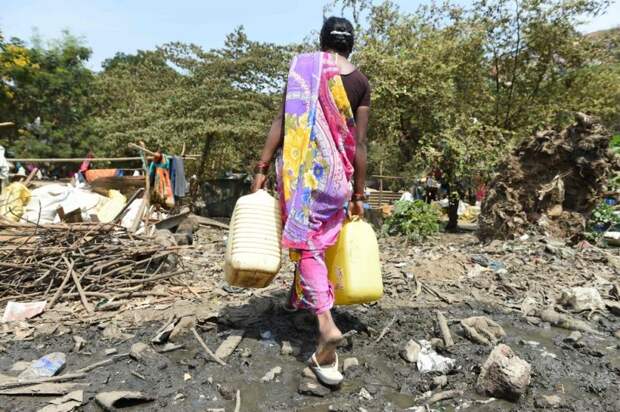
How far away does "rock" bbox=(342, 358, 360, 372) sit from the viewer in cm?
258

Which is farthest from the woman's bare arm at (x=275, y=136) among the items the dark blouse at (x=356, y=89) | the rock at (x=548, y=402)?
the rock at (x=548, y=402)

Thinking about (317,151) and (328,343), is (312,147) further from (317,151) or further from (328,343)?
(328,343)

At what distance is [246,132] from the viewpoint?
12586 millimetres

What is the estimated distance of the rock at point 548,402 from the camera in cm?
214

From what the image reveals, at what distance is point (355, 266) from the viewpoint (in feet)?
9.02

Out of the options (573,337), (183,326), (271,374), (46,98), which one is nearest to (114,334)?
(183,326)

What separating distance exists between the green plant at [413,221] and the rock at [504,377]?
6.07 meters

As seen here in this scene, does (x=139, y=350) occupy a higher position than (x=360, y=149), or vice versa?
(x=360, y=149)

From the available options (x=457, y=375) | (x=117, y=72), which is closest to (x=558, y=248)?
(x=457, y=375)

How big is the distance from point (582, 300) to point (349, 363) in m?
2.40

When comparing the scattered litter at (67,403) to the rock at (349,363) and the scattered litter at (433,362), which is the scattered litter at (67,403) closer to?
the rock at (349,363)

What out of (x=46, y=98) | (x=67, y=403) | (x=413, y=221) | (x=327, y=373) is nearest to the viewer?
(x=67, y=403)

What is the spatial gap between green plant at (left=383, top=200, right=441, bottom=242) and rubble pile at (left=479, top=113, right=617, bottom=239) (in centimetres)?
135

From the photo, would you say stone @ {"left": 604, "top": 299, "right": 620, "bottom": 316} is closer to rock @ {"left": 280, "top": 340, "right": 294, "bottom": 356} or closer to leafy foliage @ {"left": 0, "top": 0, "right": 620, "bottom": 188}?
rock @ {"left": 280, "top": 340, "right": 294, "bottom": 356}
